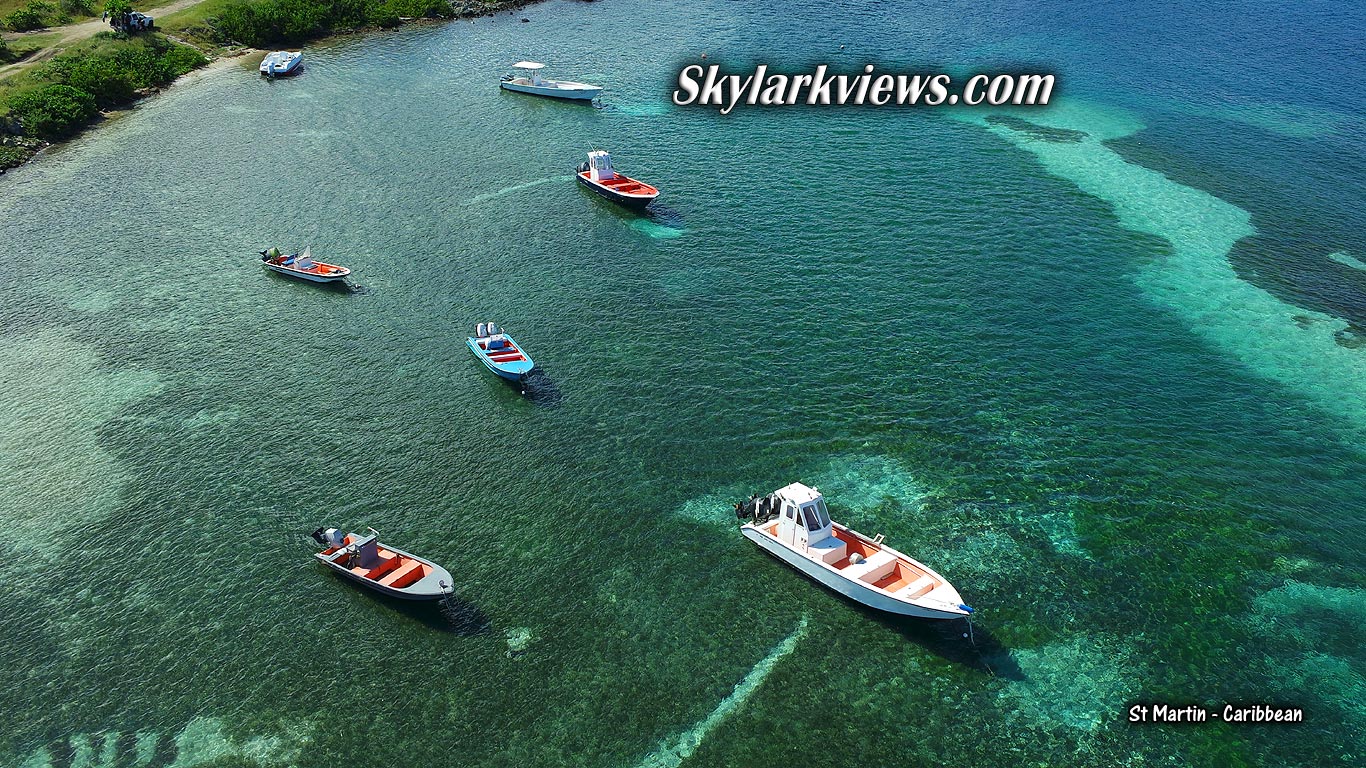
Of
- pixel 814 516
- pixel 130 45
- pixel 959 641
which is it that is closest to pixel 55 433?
pixel 814 516

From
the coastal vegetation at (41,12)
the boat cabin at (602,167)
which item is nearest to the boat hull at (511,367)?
the boat cabin at (602,167)

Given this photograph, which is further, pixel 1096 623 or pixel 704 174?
pixel 704 174

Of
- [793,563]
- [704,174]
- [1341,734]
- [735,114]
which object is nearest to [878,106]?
[735,114]

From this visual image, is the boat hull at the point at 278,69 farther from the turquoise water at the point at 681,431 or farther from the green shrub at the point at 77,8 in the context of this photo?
the green shrub at the point at 77,8

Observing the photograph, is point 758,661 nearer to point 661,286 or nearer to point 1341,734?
point 1341,734

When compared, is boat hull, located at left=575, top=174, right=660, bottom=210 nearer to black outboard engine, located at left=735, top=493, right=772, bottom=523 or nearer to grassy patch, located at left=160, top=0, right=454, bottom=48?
black outboard engine, located at left=735, top=493, right=772, bottom=523

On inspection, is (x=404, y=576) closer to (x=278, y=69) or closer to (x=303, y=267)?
(x=303, y=267)
